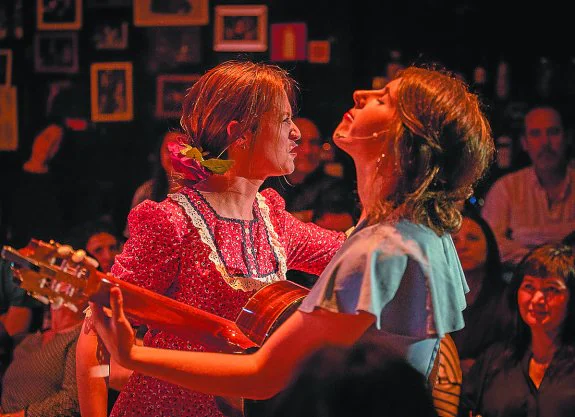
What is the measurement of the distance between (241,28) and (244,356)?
3866 millimetres

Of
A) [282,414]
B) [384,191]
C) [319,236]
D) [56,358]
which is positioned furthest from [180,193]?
[56,358]

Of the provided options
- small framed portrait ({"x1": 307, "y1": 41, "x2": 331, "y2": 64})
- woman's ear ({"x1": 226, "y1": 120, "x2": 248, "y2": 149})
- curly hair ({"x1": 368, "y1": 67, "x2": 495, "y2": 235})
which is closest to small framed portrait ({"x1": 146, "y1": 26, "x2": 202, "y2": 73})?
small framed portrait ({"x1": 307, "y1": 41, "x2": 331, "y2": 64})

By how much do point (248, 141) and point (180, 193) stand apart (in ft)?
0.68

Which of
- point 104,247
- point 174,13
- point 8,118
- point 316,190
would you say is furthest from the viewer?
point 8,118

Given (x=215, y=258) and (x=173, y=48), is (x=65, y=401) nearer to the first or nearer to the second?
(x=215, y=258)

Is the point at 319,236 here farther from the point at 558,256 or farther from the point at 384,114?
the point at 558,256

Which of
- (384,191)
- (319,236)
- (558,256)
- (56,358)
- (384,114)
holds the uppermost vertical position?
(384,114)

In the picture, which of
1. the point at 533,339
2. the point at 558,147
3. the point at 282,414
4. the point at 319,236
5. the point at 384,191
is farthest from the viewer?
the point at 558,147

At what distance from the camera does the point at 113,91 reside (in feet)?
18.0

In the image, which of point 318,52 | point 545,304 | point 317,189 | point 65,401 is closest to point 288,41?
point 318,52

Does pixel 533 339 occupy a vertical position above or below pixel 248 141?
below

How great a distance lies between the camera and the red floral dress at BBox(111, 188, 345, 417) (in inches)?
77.5

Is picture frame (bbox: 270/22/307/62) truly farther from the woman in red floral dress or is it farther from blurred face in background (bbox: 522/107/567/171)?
the woman in red floral dress

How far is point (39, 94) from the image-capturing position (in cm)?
562
